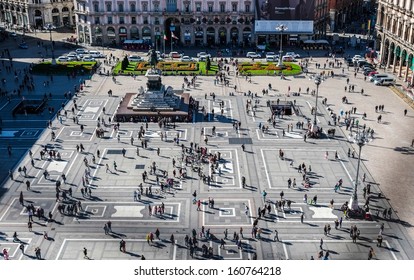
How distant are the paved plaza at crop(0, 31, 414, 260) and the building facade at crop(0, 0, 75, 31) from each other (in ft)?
233

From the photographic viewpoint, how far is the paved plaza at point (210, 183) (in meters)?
55.3

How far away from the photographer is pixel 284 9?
13875 centimetres

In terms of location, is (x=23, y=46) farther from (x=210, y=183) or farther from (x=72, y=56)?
(x=210, y=183)

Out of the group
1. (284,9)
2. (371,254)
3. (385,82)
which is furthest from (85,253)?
(284,9)

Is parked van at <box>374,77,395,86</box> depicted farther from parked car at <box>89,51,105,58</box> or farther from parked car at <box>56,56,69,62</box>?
parked car at <box>56,56,69,62</box>

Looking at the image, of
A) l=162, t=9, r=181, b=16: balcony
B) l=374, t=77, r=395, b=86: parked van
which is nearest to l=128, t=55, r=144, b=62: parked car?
l=162, t=9, r=181, b=16: balcony

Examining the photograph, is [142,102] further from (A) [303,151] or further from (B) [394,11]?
(B) [394,11]

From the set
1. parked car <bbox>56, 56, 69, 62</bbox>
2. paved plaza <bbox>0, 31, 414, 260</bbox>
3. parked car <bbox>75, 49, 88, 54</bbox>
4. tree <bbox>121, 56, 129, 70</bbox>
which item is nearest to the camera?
paved plaza <bbox>0, 31, 414, 260</bbox>

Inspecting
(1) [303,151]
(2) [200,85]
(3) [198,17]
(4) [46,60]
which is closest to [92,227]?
(1) [303,151]

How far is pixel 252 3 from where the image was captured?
456ft

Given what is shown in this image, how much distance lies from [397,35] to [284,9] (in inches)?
1343

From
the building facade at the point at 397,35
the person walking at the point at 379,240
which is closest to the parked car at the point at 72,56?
the building facade at the point at 397,35

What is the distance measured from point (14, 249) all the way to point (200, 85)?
61822 mm

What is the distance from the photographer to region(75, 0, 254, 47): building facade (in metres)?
140
